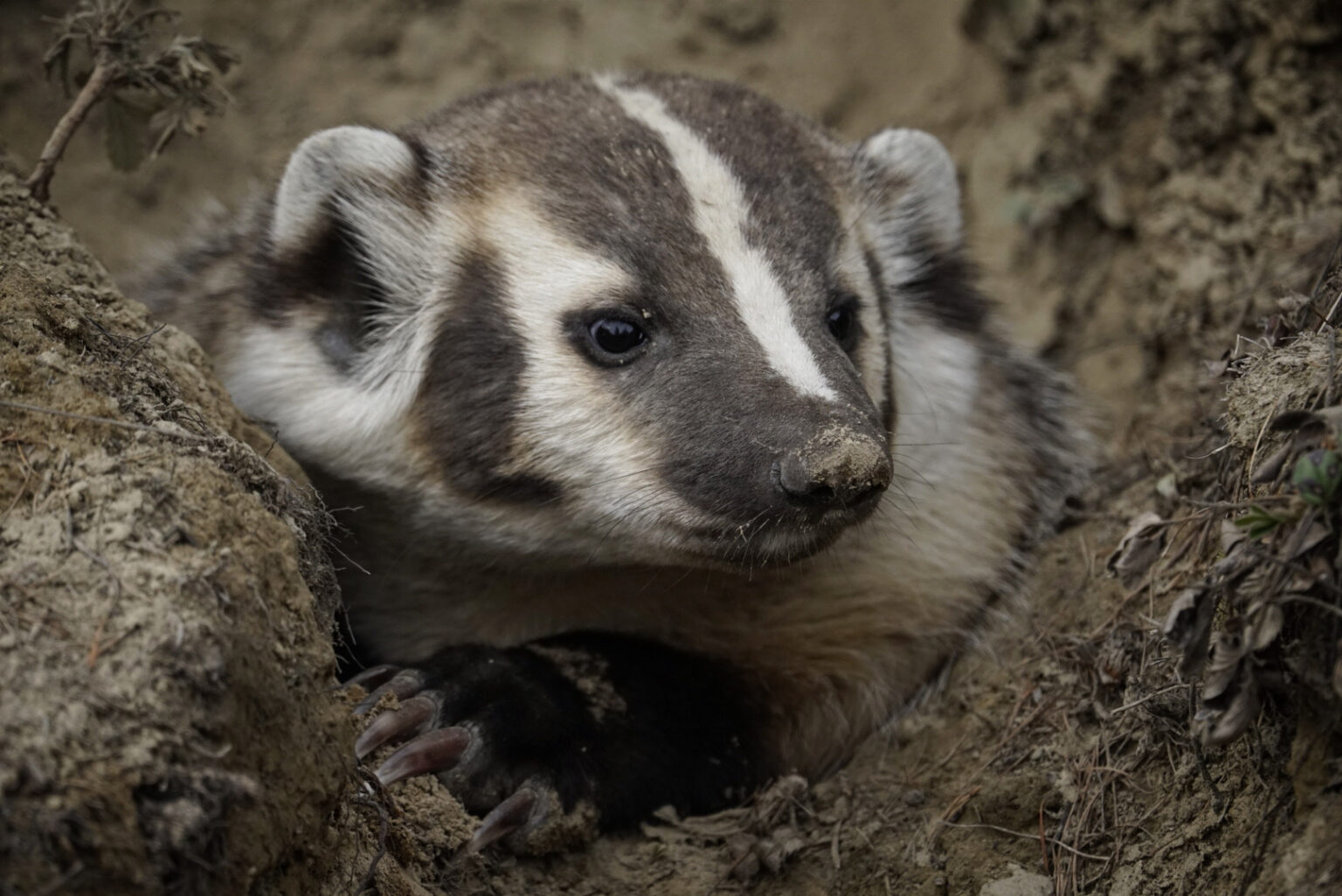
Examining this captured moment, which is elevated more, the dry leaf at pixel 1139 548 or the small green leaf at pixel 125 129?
the small green leaf at pixel 125 129

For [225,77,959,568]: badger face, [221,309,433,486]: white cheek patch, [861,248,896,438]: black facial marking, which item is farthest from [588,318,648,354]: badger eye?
[861,248,896,438]: black facial marking

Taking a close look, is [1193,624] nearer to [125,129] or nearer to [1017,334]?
[125,129]

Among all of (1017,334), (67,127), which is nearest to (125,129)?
(67,127)

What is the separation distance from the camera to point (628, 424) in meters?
2.46

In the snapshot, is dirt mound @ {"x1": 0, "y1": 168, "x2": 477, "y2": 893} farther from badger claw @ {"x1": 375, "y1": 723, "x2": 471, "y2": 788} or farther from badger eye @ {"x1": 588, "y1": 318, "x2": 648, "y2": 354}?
badger eye @ {"x1": 588, "y1": 318, "x2": 648, "y2": 354}

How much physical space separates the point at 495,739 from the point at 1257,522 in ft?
4.53

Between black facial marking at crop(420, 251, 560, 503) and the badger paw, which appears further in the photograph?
black facial marking at crop(420, 251, 560, 503)

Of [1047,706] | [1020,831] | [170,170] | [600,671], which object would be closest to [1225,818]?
[1020,831]

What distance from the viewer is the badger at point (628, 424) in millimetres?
2385

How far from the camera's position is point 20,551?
5.74ft

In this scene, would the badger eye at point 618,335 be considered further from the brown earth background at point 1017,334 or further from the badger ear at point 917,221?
the badger ear at point 917,221

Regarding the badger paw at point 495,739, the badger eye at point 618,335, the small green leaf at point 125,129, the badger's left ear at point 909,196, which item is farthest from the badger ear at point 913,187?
the small green leaf at point 125,129

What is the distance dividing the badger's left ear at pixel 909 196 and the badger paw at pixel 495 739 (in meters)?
1.37

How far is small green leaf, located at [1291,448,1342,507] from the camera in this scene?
172cm
